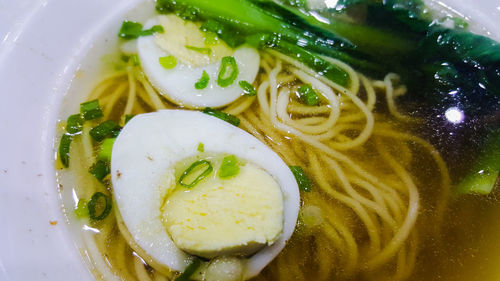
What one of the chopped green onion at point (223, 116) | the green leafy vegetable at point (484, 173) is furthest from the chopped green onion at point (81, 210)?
the green leafy vegetable at point (484, 173)

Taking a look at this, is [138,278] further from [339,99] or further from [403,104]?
[403,104]

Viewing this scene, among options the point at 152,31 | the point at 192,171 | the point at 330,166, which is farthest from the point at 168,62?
the point at 330,166

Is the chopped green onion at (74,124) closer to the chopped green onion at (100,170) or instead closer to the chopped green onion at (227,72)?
the chopped green onion at (100,170)

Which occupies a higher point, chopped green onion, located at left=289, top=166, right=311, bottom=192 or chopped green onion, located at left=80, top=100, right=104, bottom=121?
chopped green onion, located at left=289, top=166, right=311, bottom=192

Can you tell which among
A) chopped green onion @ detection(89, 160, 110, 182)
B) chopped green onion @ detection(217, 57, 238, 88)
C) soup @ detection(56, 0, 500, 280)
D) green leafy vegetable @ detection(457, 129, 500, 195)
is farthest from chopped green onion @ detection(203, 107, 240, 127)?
green leafy vegetable @ detection(457, 129, 500, 195)

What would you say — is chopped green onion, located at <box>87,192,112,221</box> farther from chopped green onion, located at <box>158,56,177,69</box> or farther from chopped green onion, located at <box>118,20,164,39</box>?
chopped green onion, located at <box>118,20,164,39</box>

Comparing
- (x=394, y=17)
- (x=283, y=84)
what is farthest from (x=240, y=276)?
(x=394, y=17)
